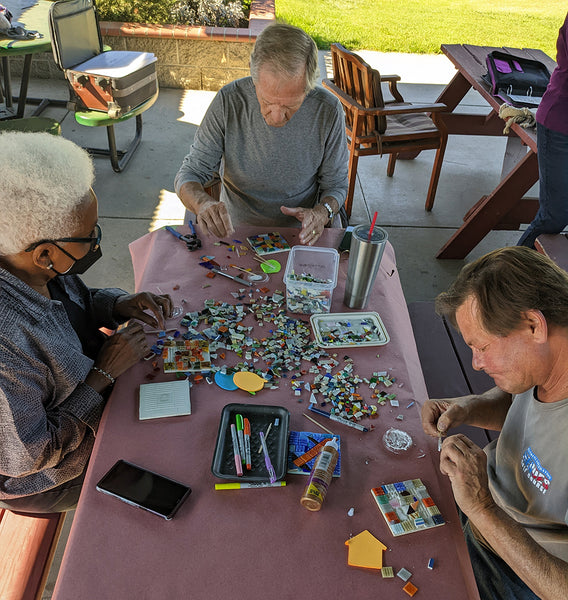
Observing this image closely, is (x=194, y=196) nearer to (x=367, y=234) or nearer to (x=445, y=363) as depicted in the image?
(x=367, y=234)

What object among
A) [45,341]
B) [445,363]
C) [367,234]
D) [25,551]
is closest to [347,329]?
[367,234]

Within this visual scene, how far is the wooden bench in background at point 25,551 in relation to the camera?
1.62 meters

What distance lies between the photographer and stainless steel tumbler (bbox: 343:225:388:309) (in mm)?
1949

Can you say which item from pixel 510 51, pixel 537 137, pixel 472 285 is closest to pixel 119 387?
pixel 472 285

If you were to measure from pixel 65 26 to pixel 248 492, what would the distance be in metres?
4.36

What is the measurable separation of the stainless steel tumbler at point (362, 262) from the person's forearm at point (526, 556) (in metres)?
0.92

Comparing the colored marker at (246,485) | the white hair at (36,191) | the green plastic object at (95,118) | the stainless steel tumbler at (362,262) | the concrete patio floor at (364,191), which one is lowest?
the concrete patio floor at (364,191)

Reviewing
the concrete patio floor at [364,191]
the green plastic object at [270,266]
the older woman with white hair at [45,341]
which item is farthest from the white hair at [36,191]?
the concrete patio floor at [364,191]

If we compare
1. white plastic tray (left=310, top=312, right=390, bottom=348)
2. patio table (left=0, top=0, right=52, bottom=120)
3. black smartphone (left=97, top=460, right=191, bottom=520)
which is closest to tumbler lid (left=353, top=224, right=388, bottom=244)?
white plastic tray (left=310, top=312, right=390, bottom=348)

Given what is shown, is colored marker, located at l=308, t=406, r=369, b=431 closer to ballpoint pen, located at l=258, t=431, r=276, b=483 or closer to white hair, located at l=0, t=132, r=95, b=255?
ballpoint pen, located at l=258, t=431, r=276, b=483

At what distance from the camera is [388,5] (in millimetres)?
11070

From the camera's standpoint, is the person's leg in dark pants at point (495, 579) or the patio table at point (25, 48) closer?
the person's leg in dark pants at point (495, 579)

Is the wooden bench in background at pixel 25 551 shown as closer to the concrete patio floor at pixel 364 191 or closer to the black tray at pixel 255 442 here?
the black tray at pixel 255 442

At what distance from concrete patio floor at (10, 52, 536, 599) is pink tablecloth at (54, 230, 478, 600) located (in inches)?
94.7
